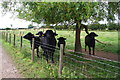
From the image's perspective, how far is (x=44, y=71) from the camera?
6477 mm

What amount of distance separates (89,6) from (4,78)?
4.66 m

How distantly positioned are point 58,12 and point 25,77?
336 centimetres

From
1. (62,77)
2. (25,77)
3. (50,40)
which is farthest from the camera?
(50,40)

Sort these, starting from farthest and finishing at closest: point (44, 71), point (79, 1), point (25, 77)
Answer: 1. point (44, 71)
2. point (25, 77)
3. point (79, 1)

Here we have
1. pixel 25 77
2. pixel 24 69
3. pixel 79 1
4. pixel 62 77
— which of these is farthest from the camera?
pixel 24 69

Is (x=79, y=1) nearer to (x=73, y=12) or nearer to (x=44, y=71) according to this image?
(x=73, y=12)

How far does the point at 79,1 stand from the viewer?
4.77m

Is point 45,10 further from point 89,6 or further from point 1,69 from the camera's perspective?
point 1,69

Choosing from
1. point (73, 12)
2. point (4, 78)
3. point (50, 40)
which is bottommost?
point (4, 78)

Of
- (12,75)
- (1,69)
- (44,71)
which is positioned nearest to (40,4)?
(44,71)

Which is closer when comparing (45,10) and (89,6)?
(89,6)

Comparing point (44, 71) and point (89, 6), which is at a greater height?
point (89, 6)

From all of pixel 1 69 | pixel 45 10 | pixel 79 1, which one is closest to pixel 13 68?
pixel 1 69

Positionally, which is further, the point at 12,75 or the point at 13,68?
the point at 13,68
